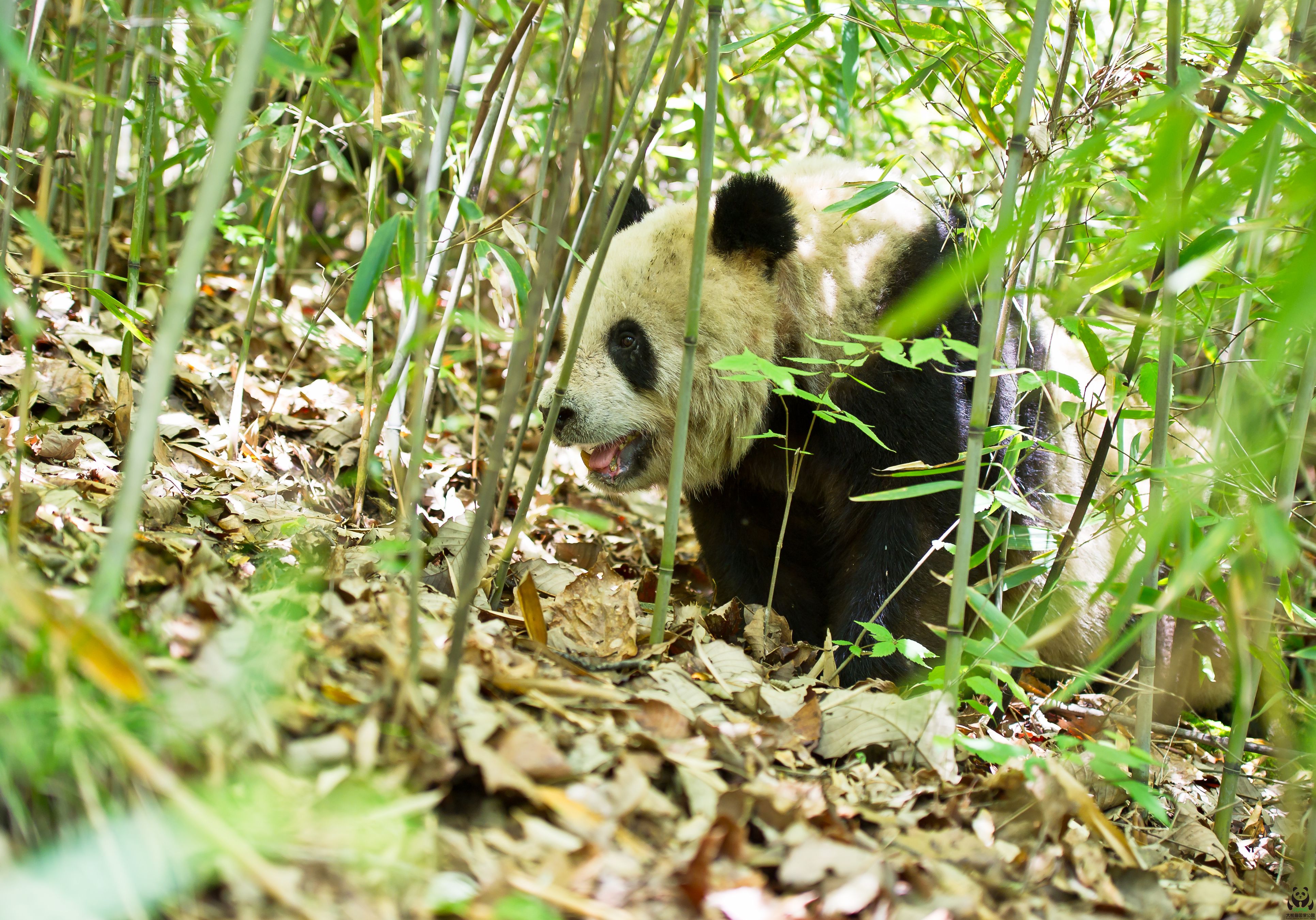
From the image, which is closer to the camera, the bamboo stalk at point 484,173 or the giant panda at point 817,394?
the bamboo stalk at point 484,173

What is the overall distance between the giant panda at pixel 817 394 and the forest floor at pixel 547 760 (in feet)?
1.86

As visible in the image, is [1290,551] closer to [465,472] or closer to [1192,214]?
[1192,214]

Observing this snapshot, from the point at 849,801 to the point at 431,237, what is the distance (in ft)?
6.32

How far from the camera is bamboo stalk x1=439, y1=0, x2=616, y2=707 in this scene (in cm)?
148

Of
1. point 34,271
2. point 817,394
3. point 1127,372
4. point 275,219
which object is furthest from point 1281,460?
point 34,271

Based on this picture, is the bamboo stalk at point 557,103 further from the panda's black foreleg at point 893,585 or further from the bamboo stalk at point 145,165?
the panda's black foreleg at point 893,585

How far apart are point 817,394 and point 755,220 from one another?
0.62m

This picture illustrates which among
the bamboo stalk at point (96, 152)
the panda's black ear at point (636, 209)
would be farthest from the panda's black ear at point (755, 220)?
the bamboo stalk at point (96, 152)

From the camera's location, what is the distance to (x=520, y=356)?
4.89ft

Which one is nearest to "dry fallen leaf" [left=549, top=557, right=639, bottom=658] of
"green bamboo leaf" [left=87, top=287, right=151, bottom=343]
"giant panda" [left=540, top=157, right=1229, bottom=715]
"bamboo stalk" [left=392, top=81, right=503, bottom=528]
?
"bamboo stalk" [left=392, top=81, right=503, bottom=528]

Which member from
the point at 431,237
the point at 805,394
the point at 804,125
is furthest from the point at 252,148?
the point at 805,394

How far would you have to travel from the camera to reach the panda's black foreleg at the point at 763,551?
12.2ft

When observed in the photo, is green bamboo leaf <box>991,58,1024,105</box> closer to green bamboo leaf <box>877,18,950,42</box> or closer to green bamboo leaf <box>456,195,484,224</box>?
green bamboo leaf <box>877,18,950,42</box>

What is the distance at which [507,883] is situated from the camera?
1.30m
